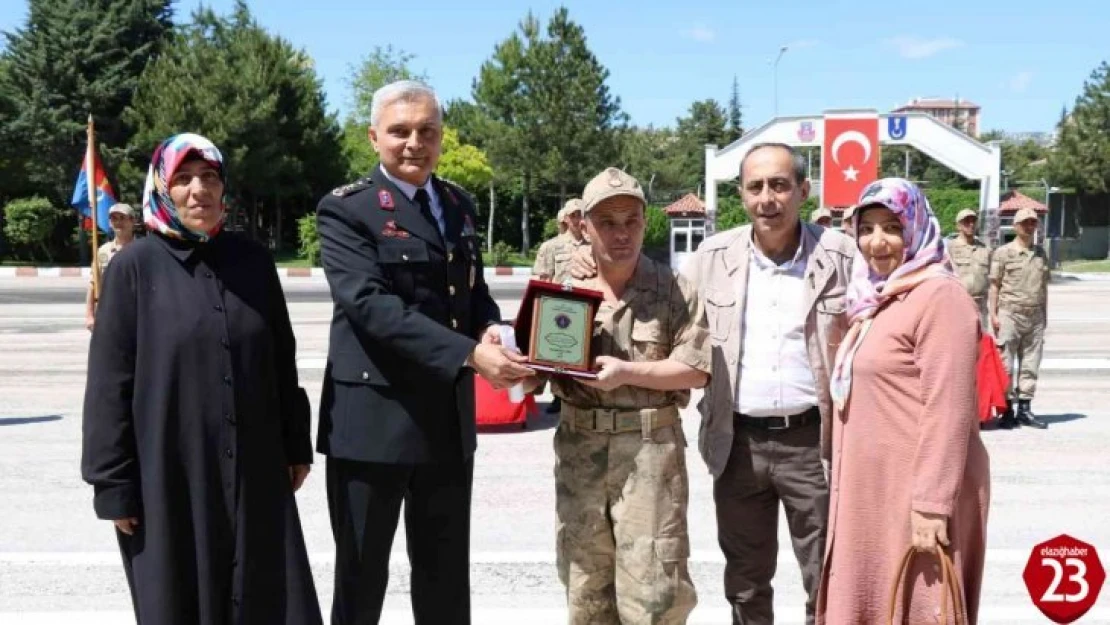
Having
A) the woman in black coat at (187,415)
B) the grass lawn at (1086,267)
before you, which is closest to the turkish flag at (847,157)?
the grass lawn at (1086,267)

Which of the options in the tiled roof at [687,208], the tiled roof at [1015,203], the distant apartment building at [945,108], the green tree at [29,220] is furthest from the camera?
the distant apartment building at [945,108]

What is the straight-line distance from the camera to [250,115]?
4112 cm

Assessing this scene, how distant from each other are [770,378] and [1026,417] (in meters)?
6.63

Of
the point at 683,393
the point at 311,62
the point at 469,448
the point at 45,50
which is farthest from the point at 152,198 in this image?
the point at 311,62

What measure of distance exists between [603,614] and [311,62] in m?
66.8

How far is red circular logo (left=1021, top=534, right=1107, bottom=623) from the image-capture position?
14.5 ft

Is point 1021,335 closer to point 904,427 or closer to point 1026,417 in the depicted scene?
point 1026,417

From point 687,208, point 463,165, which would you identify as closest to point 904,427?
point 463,165

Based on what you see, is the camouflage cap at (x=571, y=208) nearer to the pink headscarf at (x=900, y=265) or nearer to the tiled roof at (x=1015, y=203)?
the pink headscarf at (x=900, y=265)

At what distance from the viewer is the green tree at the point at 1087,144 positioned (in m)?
53.8

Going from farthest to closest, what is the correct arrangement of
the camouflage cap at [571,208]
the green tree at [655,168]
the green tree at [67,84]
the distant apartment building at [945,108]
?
the distant apartment building at [945,108] → the green tree at [655,168] → the green tree at [67,84] → the camouflage cap at [571,208]

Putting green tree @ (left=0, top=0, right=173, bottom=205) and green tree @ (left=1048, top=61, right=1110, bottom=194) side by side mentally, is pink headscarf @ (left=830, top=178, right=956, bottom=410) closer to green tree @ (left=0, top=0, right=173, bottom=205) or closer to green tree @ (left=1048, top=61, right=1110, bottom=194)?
green tree @ (left=0, top=0, right=173, bottom=205)

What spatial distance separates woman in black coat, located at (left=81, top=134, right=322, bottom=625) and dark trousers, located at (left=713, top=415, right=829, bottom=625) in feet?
5.53

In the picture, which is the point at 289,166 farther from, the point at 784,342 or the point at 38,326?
the point at 784,342
